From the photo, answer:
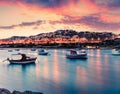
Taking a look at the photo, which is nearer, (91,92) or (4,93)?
(4,93)

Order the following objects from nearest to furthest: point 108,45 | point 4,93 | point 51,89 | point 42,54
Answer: point 4,93 < point 51,89 < point 42,54 < point 108,45

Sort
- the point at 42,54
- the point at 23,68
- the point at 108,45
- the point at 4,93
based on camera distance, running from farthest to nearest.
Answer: the point at 108,45
the point at 42,54
the point at 23,68
the point at 4,93

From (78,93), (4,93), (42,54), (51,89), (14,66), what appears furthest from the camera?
(42,54)

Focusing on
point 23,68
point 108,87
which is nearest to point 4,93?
point 108,87

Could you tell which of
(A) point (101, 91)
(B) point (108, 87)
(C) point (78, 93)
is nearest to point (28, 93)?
(C) point (78, 93)

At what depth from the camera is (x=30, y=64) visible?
4484 centimetres

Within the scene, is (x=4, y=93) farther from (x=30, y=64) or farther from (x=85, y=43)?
(x=85, y=43)

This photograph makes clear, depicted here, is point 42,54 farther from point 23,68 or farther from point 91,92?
point 91,92

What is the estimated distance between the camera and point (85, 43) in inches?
6442

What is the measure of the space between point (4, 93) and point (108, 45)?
14243 cm

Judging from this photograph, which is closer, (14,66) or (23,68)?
(23,68)

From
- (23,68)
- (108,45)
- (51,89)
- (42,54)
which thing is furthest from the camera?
(108,45)

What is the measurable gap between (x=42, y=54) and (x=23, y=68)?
138ft

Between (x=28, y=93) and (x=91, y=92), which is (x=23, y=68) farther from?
(x=28, y=93)
